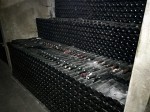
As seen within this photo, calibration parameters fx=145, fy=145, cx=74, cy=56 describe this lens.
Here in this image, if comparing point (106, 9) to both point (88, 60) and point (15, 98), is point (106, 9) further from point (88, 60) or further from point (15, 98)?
point (15, 98)

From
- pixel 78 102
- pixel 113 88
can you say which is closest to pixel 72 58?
pixel 78 102

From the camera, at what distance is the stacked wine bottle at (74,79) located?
1.57 metres

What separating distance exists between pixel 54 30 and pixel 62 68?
1.48 metres

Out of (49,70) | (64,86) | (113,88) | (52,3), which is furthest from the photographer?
(52,3)

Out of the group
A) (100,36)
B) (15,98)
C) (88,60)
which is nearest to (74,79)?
(88,60)

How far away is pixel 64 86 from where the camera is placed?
2039mm

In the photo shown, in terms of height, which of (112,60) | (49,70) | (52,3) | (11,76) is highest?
(52,3)

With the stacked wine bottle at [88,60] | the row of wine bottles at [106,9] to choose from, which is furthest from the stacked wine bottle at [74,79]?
the row of wine bottles at [106,9]

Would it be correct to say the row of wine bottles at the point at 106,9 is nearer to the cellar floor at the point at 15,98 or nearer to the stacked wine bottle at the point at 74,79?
the stacked wine bottle at the point at 74,79

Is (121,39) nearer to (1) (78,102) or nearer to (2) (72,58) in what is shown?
(2) (72,58)

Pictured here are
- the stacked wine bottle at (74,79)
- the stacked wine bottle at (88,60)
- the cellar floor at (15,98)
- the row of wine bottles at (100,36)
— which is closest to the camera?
the stacked wine bottle at (74,79)

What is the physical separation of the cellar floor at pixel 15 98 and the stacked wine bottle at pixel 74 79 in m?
0.13

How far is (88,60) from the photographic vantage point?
7.48 ft

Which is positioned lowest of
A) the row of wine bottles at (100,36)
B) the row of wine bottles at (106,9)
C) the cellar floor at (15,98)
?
the cellar floor at (15,98)
